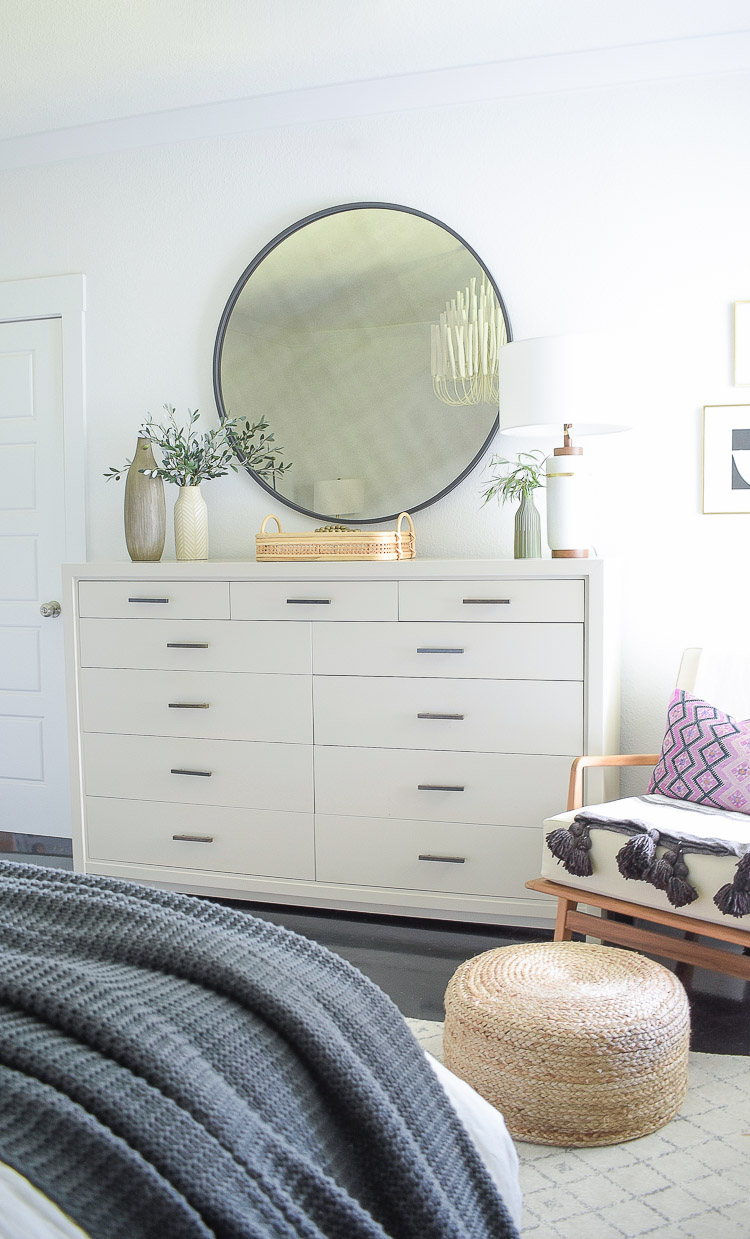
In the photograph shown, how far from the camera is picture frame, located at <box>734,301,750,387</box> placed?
2.99 m

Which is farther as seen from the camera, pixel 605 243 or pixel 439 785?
pixel 605 243

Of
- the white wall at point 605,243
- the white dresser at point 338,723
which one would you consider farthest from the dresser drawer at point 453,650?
the white wall at point 605,243

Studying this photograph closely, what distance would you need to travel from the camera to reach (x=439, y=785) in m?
2.82

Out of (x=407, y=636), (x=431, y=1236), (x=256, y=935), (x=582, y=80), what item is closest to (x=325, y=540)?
(x=407, y=636)

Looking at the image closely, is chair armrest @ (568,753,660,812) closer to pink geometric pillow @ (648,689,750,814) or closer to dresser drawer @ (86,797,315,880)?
pink geometric pillow @ (648,689,750,814)

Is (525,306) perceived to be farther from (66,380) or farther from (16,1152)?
(16,1152)

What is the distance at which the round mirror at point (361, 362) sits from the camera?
3.25 m

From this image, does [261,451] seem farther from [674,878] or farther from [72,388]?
[674,878]

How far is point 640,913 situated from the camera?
2.28 m

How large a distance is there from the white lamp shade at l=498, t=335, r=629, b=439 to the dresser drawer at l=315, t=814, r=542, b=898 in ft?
3.67

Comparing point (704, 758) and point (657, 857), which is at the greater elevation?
point (704, 758)

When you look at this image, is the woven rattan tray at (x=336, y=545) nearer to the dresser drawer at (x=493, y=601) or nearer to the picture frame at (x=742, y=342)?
the dresser drawer at (x=493, y=601)

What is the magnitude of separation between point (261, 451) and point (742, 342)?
1.57 m

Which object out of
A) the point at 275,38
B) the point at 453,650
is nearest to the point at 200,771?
the point at 453,650
